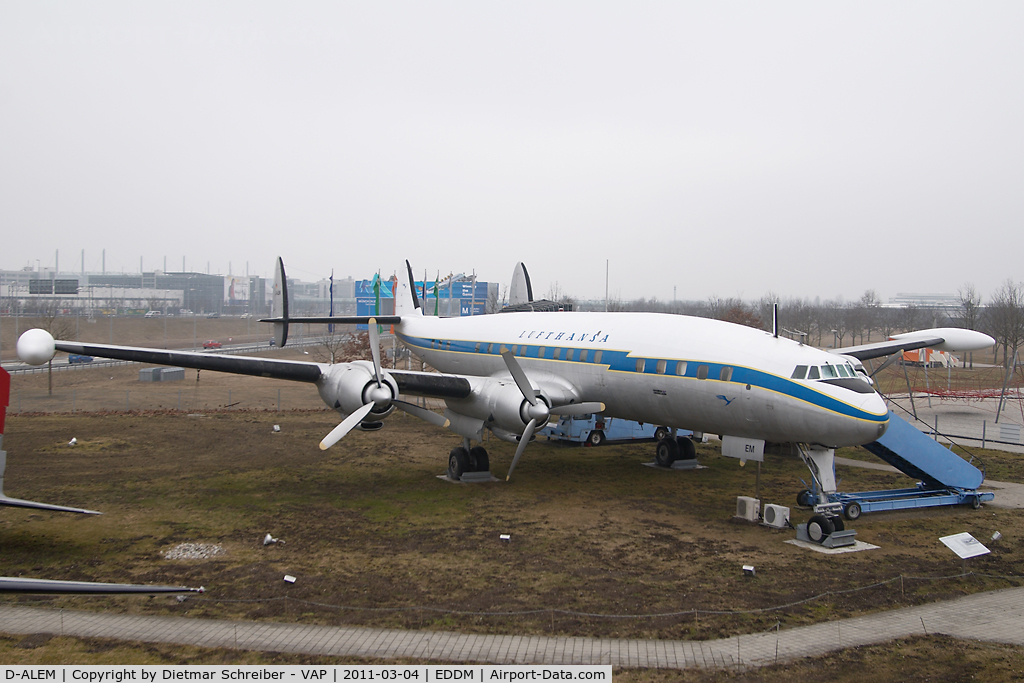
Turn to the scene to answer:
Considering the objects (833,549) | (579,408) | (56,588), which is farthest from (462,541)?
(56,588)

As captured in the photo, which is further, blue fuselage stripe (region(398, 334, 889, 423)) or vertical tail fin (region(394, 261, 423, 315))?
vertical tail fin (region(394, 261, 423, 315))

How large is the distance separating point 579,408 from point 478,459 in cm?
384

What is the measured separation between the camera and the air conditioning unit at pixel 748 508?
16.2 metres

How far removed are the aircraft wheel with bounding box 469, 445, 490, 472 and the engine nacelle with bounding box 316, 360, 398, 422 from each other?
12.4 feet

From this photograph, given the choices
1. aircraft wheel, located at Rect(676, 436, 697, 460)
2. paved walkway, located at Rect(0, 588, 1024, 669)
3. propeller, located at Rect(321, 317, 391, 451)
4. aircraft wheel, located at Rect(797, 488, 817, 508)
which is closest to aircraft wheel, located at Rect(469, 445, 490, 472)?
propeller, located at Rect(321, 317, 391, 451)

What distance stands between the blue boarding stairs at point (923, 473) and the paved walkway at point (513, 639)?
244 inches

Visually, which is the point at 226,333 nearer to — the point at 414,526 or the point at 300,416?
the point at 300,416

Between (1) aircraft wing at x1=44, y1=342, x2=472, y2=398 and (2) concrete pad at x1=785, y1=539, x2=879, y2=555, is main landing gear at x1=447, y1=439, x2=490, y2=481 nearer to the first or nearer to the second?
(1) aircraft wing at x1=44, y1=342, x2=472, y2=398

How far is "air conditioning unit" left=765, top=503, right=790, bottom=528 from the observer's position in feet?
51.3

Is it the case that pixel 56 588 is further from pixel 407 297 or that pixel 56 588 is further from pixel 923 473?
pixel 407 297

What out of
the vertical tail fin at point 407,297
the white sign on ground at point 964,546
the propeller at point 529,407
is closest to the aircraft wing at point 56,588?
the propeller at point 529,407

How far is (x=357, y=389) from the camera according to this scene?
17.0m

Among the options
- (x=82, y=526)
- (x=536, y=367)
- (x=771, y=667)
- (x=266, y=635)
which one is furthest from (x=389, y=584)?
(x=536, y=367)

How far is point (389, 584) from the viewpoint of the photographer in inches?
474
